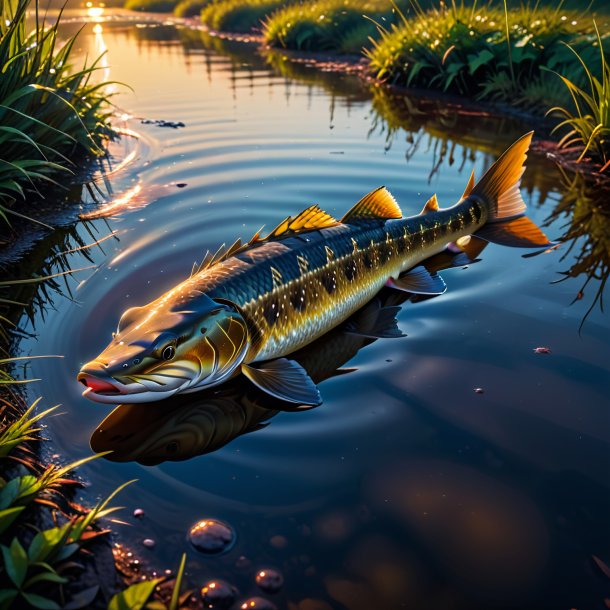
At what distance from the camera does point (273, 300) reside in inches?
158

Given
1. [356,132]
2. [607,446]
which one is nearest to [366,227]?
[607,446]

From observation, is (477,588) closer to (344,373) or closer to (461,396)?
(461,396)

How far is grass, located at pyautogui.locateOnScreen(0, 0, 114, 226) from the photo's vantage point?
5676 mm

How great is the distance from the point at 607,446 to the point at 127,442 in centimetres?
284

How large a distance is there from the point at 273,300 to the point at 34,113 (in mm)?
4812

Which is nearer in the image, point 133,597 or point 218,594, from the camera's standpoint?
point 133,597

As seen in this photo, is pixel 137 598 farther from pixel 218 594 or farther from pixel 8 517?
pixel 8 517

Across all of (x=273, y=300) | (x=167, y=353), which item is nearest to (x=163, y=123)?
(x=273, y=300)

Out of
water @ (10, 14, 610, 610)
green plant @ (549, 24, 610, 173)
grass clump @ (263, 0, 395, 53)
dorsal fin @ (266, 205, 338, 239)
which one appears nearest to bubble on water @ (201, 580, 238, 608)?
water @ (10, 14, 610, 610)

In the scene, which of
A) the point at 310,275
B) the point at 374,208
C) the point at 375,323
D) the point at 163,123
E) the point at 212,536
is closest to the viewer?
the point at 212,536

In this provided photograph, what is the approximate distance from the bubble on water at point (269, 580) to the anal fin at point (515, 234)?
421 cm

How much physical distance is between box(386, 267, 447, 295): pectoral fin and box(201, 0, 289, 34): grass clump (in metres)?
23.9

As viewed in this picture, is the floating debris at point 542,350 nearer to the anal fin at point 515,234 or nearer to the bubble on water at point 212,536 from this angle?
the anal fin at point 515,234

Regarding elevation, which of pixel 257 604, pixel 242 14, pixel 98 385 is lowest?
pixel 257 604
